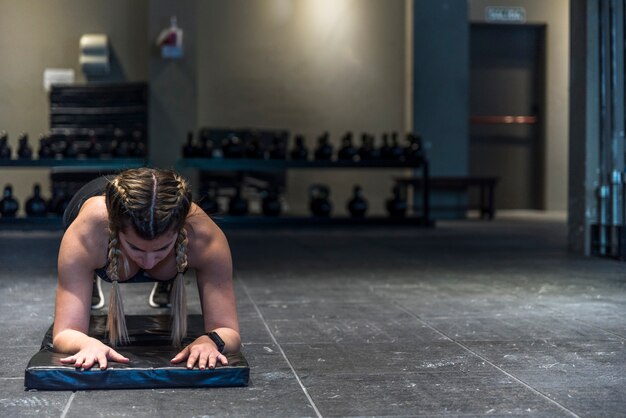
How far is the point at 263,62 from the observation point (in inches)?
431

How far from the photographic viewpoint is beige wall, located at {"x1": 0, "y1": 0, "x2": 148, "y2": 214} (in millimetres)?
10672

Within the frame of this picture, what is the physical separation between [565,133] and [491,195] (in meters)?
2.00

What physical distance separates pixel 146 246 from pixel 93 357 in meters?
0.34

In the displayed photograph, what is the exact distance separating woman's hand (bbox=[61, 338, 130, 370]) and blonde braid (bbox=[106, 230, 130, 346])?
143 millimetres

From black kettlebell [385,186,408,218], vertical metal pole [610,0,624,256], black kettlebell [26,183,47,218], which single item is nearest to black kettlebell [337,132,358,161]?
black kettlebell [385,186,408,218]

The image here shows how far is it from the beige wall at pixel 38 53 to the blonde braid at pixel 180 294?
28.3ft

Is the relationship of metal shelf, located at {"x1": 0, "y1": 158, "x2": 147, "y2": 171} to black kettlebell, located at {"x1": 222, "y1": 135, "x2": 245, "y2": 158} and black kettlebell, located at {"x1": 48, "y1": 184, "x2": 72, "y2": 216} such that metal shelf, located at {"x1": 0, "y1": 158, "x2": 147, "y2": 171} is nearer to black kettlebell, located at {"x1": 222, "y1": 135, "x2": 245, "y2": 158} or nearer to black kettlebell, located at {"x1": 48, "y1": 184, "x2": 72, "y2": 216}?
black kettlebell, located at {"x1": 48, "y1": 184, "x2": 72, "y2": 216}

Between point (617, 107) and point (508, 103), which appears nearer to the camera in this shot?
point (617, 107)

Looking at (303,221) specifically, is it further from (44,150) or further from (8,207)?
(8,207)

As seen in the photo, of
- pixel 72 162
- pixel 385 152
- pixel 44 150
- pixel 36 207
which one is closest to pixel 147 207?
pixel 72 162

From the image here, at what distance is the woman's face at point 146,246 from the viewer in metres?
2.10

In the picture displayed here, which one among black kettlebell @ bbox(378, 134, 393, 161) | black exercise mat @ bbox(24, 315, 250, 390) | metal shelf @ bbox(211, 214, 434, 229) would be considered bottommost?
metal shelf @ bbox(211, 214, 434, 229)

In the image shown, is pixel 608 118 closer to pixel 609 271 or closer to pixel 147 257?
pixel 609 271

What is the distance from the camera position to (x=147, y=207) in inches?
81.7
